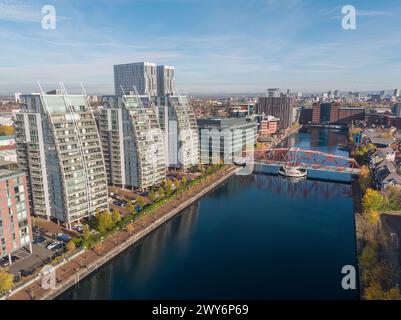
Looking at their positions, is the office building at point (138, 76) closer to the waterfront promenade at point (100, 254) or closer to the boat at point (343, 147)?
the boat at point (343, 147)

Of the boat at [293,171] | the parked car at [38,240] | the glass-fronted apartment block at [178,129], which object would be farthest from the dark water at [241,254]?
the glass-fronted apartment block at [178,129]

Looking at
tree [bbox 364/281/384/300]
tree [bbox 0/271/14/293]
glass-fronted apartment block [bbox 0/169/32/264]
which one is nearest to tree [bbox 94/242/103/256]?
glass-fronted apartment block [bbox 0/169/32/264]

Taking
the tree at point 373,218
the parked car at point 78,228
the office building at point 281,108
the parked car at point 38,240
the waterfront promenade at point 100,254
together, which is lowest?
the waterfront promenade at point 100,254

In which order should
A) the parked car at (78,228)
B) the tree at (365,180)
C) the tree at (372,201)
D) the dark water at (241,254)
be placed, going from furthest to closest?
the tree at (365,180) < the tree at (372,201) < the parked car at (78,228) < the dark water at (241,254)

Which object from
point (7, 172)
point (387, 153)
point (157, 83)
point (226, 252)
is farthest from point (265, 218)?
point (157, 83)

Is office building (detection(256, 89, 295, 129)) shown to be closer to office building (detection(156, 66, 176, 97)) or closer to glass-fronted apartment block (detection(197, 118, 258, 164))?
office building (detection(156, 66, 176, 97))

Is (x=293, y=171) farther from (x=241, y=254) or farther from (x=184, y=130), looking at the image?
(x=241, y=254)

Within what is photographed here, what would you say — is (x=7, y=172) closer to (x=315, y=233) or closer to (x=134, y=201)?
(x=134, y=201)

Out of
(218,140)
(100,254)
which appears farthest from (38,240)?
(218,140)
